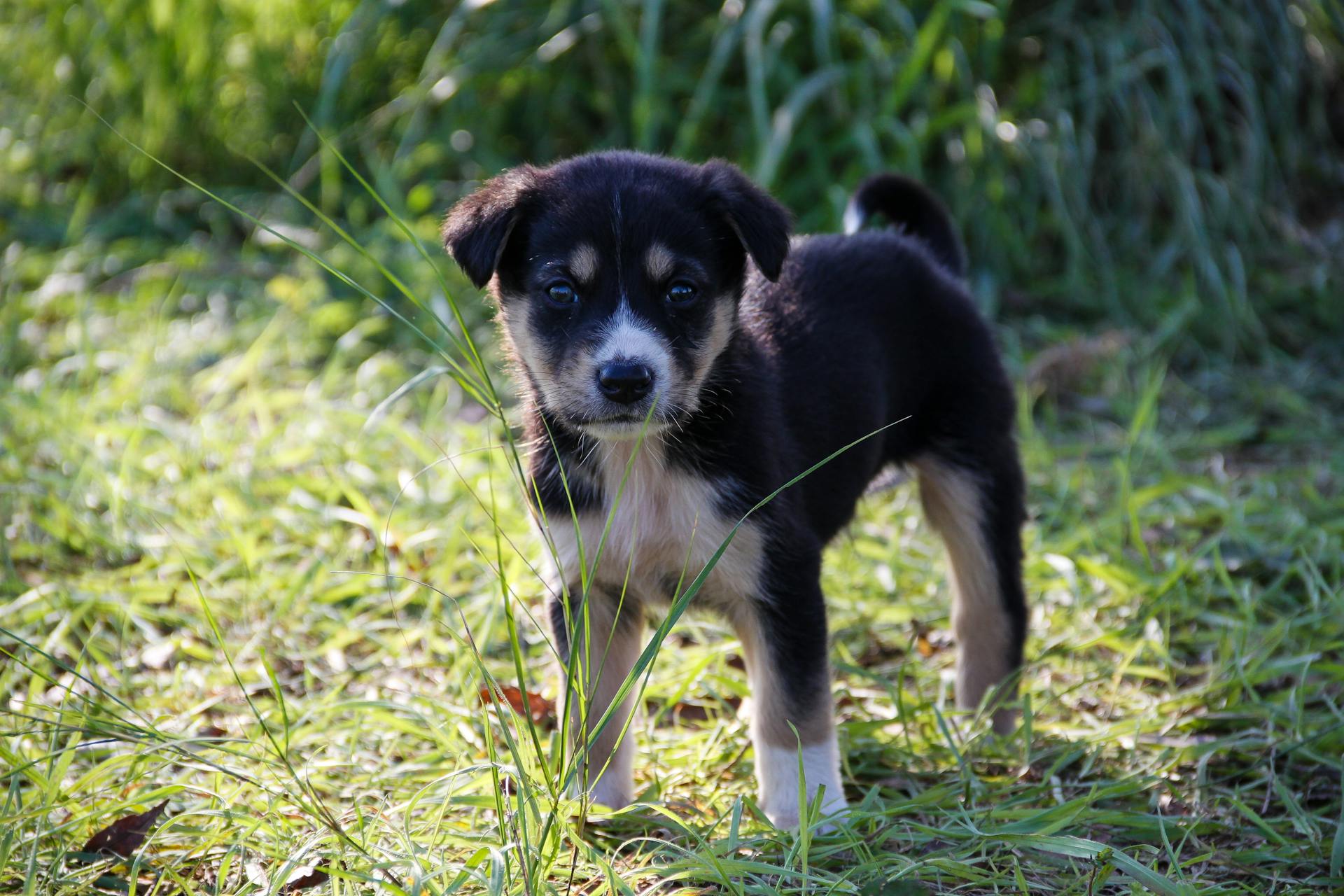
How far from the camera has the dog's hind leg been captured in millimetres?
3465

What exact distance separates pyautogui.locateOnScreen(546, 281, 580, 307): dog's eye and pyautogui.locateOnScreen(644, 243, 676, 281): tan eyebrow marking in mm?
174

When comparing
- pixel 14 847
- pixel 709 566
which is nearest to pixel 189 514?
pixel 14 847

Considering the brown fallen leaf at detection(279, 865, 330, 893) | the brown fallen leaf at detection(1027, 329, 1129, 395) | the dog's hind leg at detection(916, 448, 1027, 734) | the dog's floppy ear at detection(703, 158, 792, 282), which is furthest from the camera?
the brown fallen leaf at detection(1027, 329, 1129, 395)

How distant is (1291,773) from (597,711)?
5.72ft

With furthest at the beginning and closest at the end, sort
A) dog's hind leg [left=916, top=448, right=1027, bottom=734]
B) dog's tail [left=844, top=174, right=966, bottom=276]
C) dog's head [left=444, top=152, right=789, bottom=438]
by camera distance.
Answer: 1. dog's tail [left=844, top=174, right=966, bottom=276]
2. dog's hind leg [left=916, top=448, right=1027, bottom=734]
3. dog's head [left=444, top=152, right=789, bottom=438]

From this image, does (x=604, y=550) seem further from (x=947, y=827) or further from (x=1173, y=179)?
(x=1173, y=179)

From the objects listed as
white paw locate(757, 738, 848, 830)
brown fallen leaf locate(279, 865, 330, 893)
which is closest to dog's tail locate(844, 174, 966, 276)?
white paw locate(757, 738, 848, 830)

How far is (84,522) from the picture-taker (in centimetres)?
415

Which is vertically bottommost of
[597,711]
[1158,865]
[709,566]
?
[1158,865]

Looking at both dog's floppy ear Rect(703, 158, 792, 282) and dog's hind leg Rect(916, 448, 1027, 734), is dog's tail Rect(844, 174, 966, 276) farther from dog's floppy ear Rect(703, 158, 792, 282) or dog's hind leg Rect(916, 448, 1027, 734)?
dog's floppy ear Rect(703, 158, 792, 282)

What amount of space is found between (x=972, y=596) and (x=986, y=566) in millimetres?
96

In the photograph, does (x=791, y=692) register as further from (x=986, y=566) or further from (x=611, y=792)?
(x=986, y=566)

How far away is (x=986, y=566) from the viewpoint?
3.48 m

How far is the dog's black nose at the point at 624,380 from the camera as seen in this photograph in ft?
8.27
